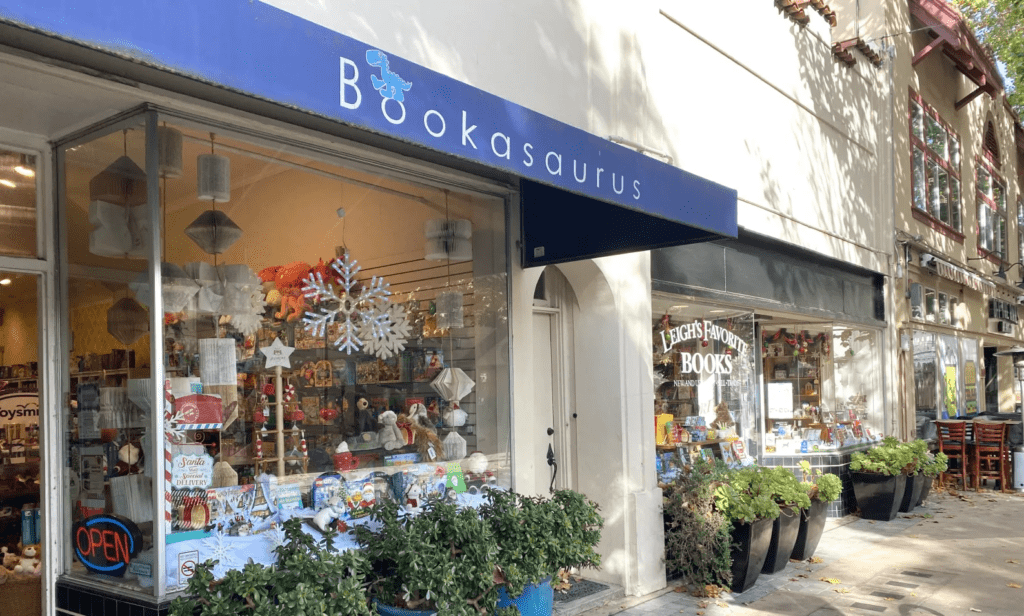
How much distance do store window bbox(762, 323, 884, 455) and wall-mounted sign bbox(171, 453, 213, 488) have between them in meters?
8.39

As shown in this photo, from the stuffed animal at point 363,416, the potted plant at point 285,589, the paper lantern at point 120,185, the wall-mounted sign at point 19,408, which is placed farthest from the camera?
the wall-mounted sign at point 19,408

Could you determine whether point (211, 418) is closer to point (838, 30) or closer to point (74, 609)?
point (74, 609)

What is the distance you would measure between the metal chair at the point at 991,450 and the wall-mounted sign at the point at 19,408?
14222 mm

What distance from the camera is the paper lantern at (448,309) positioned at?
6.55 metres

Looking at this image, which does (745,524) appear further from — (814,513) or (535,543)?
(535,543)

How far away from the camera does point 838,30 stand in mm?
13820

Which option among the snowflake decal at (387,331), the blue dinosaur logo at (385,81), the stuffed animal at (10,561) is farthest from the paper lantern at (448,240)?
the stuffed animal at (10,561)

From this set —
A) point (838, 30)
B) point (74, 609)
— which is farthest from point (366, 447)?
point (838, 30)

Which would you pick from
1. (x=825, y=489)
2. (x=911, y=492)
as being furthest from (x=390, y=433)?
(x=911, y=492)

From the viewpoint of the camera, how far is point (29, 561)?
17.1ft

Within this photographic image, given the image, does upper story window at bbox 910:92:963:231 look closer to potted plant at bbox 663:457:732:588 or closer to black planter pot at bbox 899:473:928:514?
black planter pot at bbox 899:473:928:514

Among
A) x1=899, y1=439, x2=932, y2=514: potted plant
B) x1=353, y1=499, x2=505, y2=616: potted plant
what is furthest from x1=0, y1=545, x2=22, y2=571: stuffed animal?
x1=899, y1=439, x2=932, y2=514: potted plant

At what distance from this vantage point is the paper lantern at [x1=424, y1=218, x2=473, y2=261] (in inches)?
255

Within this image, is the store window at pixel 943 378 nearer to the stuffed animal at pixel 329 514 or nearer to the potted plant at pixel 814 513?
the potted plant at pixel 814 513
